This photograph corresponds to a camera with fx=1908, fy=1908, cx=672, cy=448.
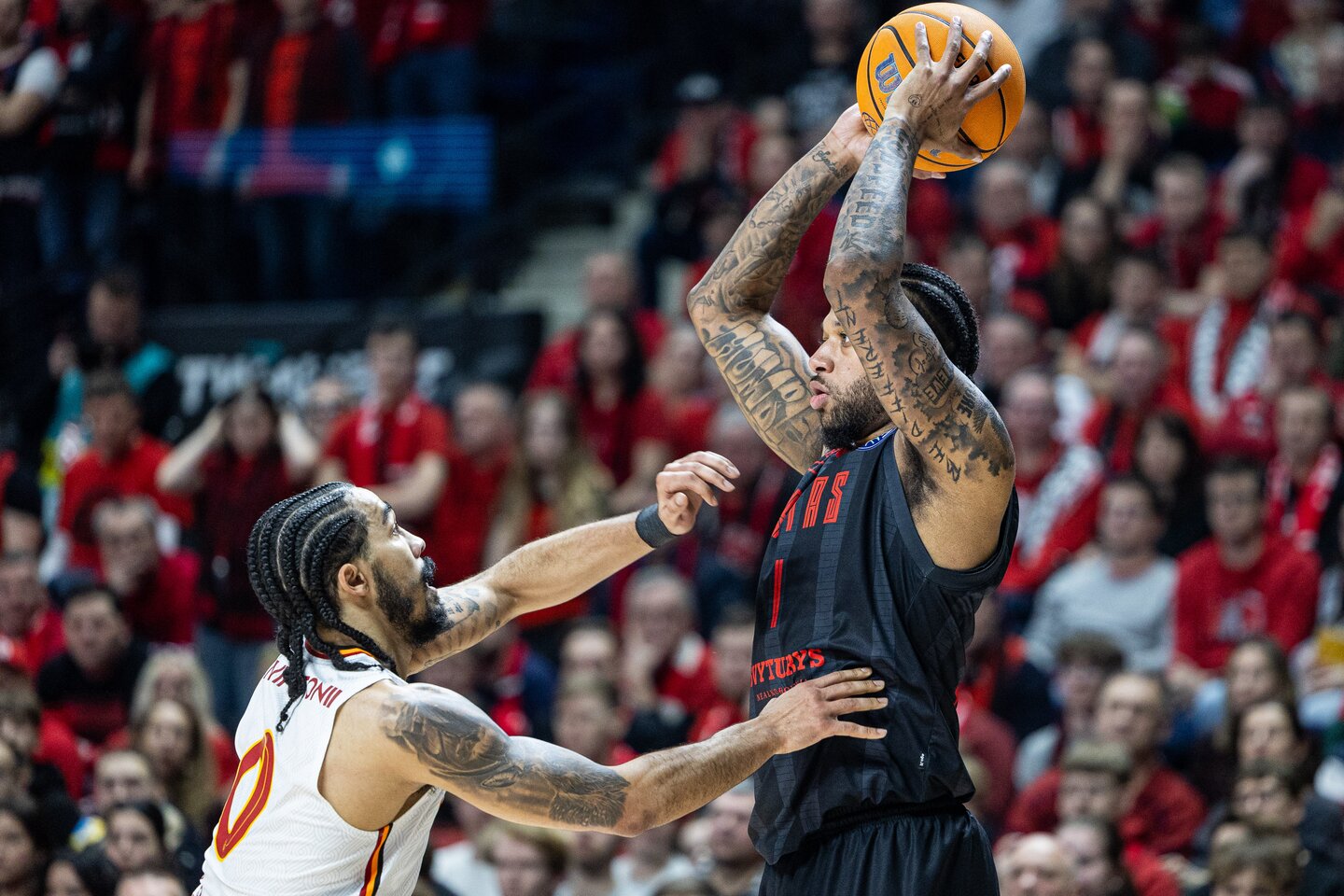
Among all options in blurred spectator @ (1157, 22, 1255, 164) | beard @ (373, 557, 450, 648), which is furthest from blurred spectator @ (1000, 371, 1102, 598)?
beard @ (373, 557, 450, 648)

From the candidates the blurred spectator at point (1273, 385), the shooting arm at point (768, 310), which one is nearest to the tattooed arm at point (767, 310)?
the shooting arm at point (768, 310)

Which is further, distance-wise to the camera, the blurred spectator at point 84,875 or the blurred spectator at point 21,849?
the blurred spectator at point 21,849

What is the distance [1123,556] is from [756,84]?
5695mm

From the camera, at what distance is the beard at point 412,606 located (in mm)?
4527

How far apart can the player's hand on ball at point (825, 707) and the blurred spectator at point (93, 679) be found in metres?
5.79

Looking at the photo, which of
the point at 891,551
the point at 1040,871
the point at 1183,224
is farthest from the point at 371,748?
the point at 1183,224

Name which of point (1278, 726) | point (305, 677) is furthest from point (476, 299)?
point (305, 677)

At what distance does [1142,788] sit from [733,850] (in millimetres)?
1703

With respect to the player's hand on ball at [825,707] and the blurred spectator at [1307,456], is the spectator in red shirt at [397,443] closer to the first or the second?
the blurred spectator at [1307,456]

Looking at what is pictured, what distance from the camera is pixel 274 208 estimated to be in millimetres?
Result: 12555

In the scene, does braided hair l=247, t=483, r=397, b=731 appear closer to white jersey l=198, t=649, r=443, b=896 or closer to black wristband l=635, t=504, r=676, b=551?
white jersey l=198, t=649, r=443, b=896

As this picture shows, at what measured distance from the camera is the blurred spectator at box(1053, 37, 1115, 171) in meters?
11.5

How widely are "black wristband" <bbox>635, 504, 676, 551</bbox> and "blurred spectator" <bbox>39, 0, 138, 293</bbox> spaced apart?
653cm

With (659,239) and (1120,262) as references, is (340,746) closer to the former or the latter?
(1120,262)
